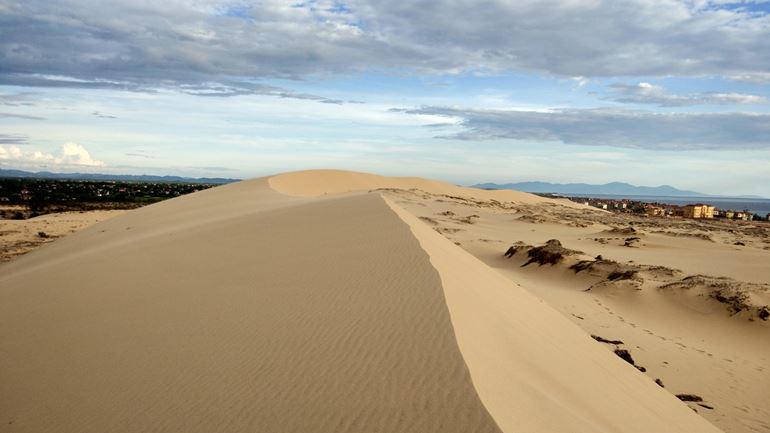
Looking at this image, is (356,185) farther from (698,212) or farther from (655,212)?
(698,212)

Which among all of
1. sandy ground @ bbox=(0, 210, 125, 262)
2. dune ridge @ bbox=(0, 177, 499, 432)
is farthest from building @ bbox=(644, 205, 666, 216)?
sandy ground @ bbox=(0, 210, 125, 262)

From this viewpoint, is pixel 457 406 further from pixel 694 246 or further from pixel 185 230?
pixel 694 246

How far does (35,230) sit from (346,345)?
88.7 ft

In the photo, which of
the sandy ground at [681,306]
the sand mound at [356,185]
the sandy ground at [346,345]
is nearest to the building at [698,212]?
the sand mound at [356,185]

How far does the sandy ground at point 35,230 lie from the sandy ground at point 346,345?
37.4 feet

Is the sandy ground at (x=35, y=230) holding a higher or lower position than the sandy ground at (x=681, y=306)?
lower

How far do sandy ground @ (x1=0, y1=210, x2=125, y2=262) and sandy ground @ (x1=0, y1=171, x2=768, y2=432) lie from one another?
1140cm

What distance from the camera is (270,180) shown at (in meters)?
31.9

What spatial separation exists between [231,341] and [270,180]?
28.0 meters

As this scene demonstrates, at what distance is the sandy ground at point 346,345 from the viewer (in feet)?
11.1

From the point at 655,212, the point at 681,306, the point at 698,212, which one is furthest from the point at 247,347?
the point at 655,212

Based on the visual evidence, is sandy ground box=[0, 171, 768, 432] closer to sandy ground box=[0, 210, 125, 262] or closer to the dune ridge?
the dune ridge

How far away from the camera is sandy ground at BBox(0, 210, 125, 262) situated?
64.4ft

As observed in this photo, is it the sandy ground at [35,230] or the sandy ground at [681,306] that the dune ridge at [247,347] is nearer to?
the sandy ground at [681,306]
